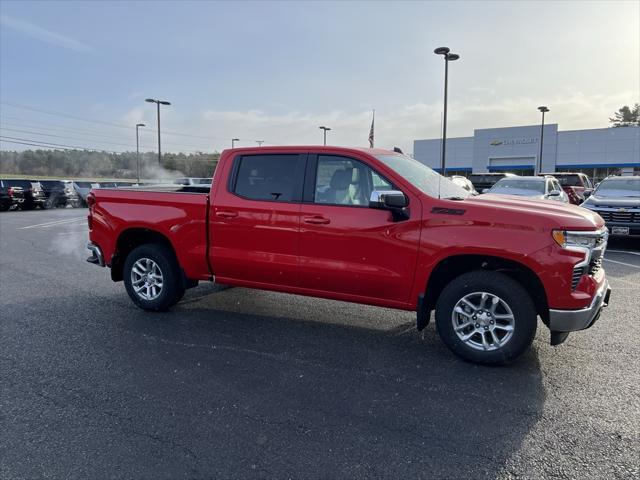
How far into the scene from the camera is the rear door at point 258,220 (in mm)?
4770

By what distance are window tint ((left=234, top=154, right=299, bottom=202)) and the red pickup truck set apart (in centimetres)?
1

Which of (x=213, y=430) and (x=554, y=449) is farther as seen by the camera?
(x=213, y=430)

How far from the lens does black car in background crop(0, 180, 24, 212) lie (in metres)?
23.3

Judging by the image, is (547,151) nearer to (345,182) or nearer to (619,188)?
(619,188)

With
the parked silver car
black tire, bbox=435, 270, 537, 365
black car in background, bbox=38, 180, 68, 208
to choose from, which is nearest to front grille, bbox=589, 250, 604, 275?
black tire, bbox=435, 270, 537, 365

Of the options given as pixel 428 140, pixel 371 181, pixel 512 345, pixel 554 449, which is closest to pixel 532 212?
pixel 512 345

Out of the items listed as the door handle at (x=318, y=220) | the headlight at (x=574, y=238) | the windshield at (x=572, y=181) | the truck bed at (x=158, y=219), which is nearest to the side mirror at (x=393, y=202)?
the door handle at (x=318, y=220)

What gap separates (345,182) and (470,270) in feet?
4.84

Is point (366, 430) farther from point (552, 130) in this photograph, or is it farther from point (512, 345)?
point (552, 130)

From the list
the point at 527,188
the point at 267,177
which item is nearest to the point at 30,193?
the point at 527,188

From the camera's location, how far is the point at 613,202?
1052 cm

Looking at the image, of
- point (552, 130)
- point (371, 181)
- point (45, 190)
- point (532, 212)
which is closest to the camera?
point (532, 212)

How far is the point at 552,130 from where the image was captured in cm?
5184

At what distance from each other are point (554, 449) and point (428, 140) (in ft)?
198
